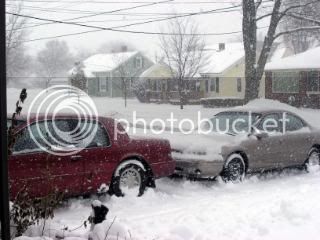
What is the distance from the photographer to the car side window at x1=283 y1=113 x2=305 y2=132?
10.4m

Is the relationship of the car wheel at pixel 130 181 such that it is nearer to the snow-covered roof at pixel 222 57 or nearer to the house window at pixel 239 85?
the snow-covered roof at pixel 222 57

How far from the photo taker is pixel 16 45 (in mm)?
26453

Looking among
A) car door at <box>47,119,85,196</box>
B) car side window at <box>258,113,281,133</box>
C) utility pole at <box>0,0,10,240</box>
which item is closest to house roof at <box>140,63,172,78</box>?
car side window at <box>258,113,281,133</box>

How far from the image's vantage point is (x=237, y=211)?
6.84 meters

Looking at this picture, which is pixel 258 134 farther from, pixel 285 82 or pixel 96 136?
pixel 285 82

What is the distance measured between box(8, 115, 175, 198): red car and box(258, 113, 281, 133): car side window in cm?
240

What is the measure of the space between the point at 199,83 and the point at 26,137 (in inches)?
1398

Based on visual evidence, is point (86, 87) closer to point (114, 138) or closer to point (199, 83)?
point (199, 83)

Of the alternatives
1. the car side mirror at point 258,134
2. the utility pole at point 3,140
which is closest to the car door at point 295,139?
the car side mirror at point 258,134

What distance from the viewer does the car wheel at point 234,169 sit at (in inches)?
357

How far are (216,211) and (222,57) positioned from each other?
39141 millimetres

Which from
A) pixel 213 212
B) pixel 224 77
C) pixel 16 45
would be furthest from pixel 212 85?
pixel 213 212

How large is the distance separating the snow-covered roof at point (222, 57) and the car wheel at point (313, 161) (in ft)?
94.4

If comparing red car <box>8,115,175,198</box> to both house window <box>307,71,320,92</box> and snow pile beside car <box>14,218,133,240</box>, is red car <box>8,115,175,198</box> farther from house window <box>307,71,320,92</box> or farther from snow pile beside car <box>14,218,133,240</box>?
house window <box>307,71,320,92</box>
